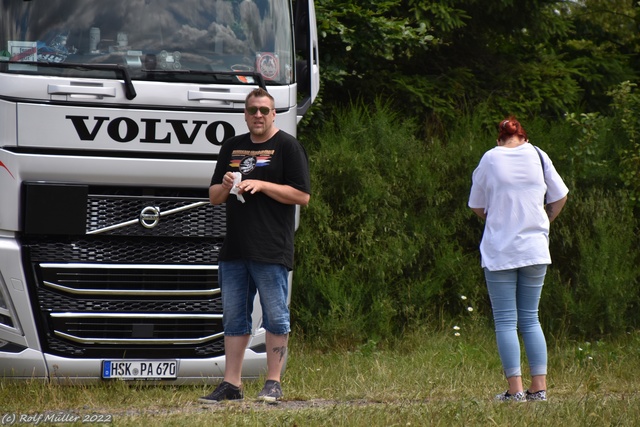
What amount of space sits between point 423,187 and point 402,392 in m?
4.30

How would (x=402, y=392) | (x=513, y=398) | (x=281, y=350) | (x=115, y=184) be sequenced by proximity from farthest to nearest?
(x=402, y=392)
(x=115, y=184)
(x=513, y=398)
(x=281, y=350)

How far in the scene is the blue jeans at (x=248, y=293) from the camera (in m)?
6.76

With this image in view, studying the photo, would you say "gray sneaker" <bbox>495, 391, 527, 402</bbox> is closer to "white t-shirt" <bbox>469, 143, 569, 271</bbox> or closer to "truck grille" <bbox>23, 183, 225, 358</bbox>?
"white t-shirt" <bbox>469, 143, 569, 271</bbox>

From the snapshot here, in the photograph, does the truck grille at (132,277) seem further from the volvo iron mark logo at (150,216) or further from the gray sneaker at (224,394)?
the gray sneaker at (224,394)

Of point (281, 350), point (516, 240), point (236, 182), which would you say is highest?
point (236, 182)

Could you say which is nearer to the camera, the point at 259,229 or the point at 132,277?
the point at 259,229

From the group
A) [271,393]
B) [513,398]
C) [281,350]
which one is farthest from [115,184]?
[513,398]

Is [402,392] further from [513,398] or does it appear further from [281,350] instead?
[281,350]

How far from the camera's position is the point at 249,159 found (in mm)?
6789

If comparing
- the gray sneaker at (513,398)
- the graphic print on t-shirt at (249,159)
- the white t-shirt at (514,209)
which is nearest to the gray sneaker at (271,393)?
the graphic print on t-shirt at (249,159)

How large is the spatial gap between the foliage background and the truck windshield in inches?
136

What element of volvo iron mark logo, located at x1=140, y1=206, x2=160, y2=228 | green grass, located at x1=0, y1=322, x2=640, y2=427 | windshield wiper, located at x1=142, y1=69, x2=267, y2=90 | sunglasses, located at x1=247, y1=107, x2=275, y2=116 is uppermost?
windshield wiper, located at x1=142, y1=69, x2=267, y2=90

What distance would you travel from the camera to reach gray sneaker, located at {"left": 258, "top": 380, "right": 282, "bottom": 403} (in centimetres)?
673

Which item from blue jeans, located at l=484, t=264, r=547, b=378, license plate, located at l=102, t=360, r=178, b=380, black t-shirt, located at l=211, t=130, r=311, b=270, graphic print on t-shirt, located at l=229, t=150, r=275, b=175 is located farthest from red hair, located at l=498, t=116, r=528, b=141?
license plate, located at l=102, t=360, r=178, b=380
